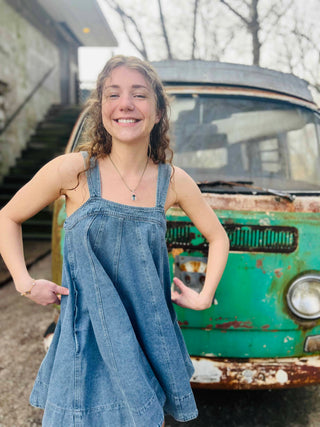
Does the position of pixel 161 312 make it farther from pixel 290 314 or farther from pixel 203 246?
pixel 290 314

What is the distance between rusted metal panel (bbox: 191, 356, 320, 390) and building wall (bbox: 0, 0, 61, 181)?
7.42 m

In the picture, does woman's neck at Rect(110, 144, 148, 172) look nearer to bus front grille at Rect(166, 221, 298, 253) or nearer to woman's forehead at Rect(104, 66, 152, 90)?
woman's forehead at Rect(104, 66, 152, 90)

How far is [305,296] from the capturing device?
76.8 inches

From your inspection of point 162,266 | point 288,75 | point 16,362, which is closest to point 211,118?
point 288,75

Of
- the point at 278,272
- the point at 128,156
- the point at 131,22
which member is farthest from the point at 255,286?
the point at 131,22

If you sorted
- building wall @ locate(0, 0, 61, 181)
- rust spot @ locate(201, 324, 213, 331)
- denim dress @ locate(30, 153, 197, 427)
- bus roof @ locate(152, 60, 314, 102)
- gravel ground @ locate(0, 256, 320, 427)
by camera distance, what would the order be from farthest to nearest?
building wall @ locate(0, 0, 61, 181)
bus roof @ locate(152, 60, 314, 102)
gravel ground @ locate(0, 256, 320, 427)
rust spot @ locate(201, 324, 213, 331)
denim dress @ locate(30, 153, 197, 427)

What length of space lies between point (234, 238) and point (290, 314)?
20.6 inches

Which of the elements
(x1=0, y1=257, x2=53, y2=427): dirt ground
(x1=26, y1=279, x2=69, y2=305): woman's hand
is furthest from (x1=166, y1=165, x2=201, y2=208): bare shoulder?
(x1=0, y1=257, x2=53, y2=427): dirt ground

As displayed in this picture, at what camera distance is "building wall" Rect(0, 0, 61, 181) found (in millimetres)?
8211

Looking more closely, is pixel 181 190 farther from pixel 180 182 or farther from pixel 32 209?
pixel 32 209

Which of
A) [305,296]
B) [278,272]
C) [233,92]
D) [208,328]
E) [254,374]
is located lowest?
[254,374]

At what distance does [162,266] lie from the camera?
139 centimetres

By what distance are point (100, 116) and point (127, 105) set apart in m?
0.21

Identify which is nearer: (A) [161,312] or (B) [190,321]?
(A) [161,312]
